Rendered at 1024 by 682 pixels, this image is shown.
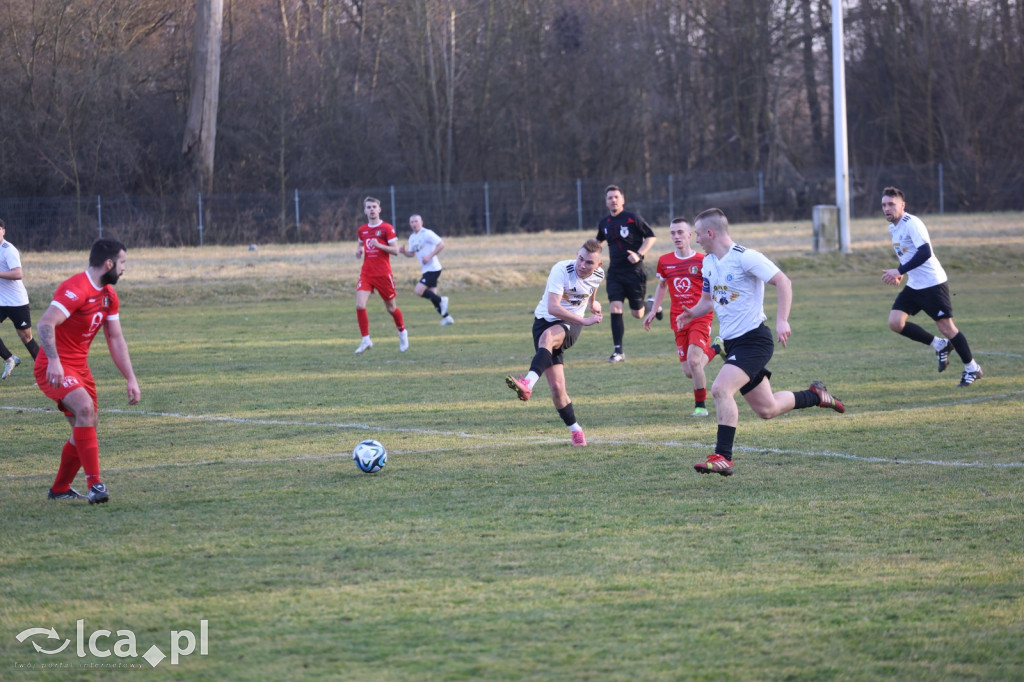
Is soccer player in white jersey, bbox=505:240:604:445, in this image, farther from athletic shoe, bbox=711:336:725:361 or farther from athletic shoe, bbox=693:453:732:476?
athletic shoe, bbox=693:453:732:476

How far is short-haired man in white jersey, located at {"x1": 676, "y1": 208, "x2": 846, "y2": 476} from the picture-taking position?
6.91m

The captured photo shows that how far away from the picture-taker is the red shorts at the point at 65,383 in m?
6.47

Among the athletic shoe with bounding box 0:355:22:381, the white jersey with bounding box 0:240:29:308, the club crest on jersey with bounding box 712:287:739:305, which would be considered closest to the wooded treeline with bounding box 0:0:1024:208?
the athletic shoe with bounding box 0:355:22:381

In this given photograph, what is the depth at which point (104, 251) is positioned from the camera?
255 inches

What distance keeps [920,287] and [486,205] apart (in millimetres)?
28530

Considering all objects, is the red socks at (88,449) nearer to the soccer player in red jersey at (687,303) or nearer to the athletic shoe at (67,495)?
the athletic shoe at (67,495)

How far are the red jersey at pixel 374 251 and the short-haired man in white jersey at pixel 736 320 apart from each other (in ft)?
27.4

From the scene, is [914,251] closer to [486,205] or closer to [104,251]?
[104,251]

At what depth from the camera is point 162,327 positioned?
1881 cm

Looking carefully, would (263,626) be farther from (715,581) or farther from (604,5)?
(604,5)

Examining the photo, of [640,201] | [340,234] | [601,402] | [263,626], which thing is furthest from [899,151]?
[263,626]

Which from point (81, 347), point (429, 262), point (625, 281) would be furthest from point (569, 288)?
point (429, 262)

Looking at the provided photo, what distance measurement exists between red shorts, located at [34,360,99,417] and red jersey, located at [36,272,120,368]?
0.04 metres

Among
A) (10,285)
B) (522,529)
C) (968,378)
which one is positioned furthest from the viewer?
(10,285)
